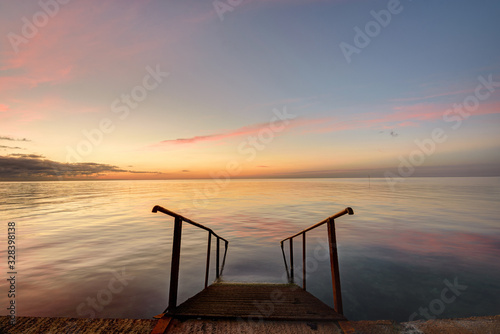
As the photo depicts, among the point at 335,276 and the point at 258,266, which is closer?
the point at 335,276

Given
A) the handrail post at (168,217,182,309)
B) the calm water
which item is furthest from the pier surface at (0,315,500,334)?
the calm water

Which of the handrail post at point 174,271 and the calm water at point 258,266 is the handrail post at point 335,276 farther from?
the calm water at point 258,266

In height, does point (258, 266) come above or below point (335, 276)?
below

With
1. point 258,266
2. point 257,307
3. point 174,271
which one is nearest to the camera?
point 174,271

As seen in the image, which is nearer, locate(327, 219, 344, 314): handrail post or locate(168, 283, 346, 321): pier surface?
locate(168, 283, 346, 321): pier surface

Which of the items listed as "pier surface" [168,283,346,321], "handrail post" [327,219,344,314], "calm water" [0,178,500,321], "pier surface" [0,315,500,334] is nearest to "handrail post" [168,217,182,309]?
"pier surface" [168,283,346,321]

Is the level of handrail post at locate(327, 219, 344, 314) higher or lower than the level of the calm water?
higher

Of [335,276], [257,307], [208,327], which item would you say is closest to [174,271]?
[208,327]

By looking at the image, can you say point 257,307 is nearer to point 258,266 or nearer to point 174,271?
point 174,271

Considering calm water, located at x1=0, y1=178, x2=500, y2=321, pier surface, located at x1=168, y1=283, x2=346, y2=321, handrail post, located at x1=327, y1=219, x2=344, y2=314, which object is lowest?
calm water, located at x1=0, y1=178, x2=500, y2=321

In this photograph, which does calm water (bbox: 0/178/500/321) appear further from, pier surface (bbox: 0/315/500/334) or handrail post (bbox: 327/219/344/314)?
handrail post (bbox: 327/219/344/314)

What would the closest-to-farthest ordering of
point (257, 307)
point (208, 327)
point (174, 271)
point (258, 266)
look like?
point (208, 327)
point (174, 271)
point (257, 307)
point (258, 266)

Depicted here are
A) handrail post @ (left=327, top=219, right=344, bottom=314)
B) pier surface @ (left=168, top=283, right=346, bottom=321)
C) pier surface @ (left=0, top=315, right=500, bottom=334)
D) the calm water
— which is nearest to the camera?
pier surface @ (left=0, top=315, right=500, bottom=334)

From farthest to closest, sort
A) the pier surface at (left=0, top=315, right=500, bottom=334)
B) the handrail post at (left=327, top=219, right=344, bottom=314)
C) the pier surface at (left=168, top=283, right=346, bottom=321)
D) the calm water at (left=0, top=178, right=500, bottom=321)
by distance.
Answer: the calm water at (left=0, top=178, right=500, bottom=321), the handrail post at (left=327, top=219, right=344, bottom=314), the pier surface at (left=168, top=283, right=346, bottom=321), the pier surface at (left=0, top=315, right=500, bottom=334)
